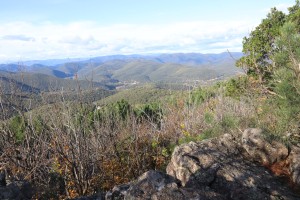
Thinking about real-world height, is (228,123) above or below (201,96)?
above

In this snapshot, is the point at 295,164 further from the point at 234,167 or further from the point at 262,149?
the point at 234,167

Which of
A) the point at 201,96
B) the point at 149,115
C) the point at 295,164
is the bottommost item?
the point at 149,115

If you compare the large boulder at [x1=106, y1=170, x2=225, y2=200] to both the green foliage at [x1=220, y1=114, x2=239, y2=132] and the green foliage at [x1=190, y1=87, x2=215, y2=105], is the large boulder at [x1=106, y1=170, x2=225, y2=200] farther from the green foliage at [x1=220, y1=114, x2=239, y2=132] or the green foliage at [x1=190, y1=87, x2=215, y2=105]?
the green foliage at [x1=190, y1=87, x2=215, y2=105]

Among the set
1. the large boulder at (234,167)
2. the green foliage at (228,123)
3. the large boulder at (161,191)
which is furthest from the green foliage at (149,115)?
the large boulder at (161,191)

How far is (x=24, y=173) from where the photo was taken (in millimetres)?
7289

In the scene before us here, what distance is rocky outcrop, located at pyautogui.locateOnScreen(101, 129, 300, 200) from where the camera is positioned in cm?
352

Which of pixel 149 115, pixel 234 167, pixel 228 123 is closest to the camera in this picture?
pixel 234 167

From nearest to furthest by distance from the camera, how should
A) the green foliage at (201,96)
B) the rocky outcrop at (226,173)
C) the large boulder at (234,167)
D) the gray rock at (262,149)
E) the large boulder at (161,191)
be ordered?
the large boulder at (161,191) → the rocky outcrop at (226,173) → the large boulder at (234,167) → the gray rock at (262,149) → the green foliage at (201,96)

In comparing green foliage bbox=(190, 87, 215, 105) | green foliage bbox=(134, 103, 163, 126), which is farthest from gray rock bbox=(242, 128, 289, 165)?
green foliage bbox=(190, 87, 215, 105)

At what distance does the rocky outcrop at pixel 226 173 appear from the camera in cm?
352

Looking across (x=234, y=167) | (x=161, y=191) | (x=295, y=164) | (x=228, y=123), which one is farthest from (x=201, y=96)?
(x=161, y=191)

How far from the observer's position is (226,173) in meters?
4.50

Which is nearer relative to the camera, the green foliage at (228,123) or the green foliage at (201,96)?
the green foliage at (228,123)

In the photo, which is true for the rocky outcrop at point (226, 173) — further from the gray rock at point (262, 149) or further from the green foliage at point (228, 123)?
the green foliage at point (228, 123)
